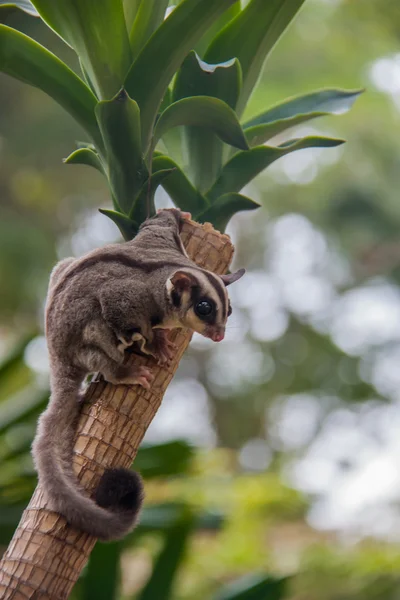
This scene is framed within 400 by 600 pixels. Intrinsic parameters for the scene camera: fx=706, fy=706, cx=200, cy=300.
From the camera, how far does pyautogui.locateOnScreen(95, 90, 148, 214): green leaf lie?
0.96 m

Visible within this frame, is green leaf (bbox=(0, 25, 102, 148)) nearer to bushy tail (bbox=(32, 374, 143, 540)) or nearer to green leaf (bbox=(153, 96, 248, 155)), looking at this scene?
green leaf (bbox=(153, 96, 248, 155))

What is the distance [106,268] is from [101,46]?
1.03ft

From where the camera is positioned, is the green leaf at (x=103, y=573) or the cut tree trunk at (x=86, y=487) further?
the green leaf at (x=103, y=573)

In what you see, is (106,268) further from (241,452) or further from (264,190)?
(241,452)

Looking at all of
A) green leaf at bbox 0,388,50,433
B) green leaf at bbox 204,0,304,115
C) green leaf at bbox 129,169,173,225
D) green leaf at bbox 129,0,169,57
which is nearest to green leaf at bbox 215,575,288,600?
green leaf at bbox 0,388,50,433

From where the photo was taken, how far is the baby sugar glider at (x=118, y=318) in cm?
96

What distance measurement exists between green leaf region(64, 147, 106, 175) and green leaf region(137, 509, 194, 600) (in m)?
1.12

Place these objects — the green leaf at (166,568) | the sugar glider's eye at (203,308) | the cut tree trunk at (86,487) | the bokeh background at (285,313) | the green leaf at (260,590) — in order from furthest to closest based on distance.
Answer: the bokeh background at (285,313), the green leaf at (166,568), the green leaf at (260,590), the sugar glider's eye at (203,308), the cut tree trunk at (86,487)

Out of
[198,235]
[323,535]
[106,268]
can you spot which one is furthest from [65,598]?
[323,535]

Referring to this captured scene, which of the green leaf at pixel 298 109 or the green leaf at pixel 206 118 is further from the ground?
the green leaf at pixel 298 109

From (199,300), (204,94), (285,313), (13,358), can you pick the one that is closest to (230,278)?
(199,300)

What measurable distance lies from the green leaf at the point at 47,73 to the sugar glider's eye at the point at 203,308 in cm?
30

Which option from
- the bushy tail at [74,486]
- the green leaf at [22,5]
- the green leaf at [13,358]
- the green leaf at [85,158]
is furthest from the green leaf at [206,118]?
the green leaf at [13,358]

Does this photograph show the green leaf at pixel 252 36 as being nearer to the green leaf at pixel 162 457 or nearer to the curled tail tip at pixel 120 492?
the curled tail tip at pixel 120 492
